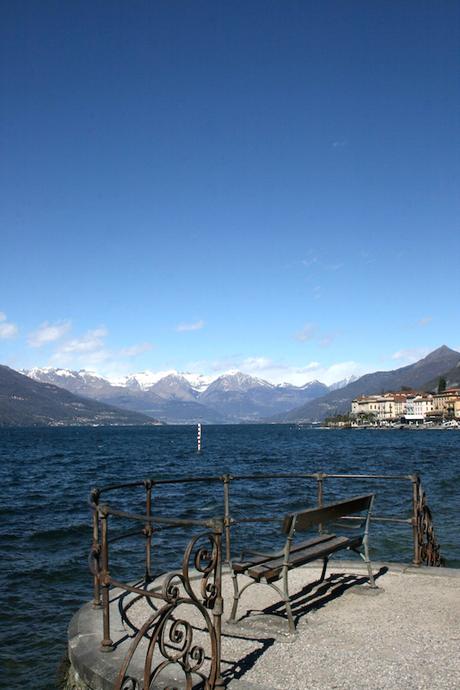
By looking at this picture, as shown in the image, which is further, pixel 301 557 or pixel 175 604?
pixel 301 557

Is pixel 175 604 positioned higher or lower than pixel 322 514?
lower

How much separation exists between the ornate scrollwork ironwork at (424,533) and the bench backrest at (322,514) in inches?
65.0

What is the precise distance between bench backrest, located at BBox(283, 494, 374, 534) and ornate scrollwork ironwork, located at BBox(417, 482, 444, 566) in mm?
1652

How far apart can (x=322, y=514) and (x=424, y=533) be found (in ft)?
11.8

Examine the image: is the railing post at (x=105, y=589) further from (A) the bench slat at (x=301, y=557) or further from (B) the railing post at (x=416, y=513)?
(B) the railing post at (x=416, y=513)

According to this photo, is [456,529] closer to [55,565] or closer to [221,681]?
[55,565]

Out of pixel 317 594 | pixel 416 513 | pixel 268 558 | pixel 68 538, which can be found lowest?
pixel 68 538

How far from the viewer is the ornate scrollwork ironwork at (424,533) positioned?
942 cm

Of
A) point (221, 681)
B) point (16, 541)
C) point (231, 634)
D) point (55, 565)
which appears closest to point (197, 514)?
point (16, 541)

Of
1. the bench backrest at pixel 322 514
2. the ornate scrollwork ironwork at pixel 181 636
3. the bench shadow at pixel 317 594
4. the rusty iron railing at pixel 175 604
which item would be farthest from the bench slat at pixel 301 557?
the ornate scrollwork ironwork at pixel 181 636

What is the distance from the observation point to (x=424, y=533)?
9828mm

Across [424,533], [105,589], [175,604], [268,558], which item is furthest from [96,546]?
[424,533]

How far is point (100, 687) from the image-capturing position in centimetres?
534

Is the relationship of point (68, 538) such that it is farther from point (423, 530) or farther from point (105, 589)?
point (105, 589)
